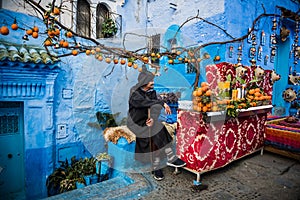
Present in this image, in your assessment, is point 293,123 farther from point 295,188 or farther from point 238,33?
point 238,33

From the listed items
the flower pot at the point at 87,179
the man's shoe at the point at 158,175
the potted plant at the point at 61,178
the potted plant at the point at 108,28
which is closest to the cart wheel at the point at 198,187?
the man's shoe at the point at 158,175

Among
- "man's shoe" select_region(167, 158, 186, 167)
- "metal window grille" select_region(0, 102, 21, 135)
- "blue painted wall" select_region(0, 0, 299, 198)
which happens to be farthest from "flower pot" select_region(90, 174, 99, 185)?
"man's shoe" select_region(167, 158, 186, 167)

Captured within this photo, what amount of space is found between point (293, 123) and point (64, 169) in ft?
21.3

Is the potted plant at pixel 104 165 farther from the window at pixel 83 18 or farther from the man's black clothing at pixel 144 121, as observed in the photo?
the window at pixel 83 18

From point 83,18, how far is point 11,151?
454 centimetres

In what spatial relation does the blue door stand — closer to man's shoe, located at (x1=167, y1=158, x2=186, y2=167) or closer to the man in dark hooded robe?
the man in dark hooded robe

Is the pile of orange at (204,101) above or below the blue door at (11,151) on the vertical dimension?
above

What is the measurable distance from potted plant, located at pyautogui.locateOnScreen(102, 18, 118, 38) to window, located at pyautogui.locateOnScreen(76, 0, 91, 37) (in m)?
0.52

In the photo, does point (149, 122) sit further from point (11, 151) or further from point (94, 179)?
point (11, 151)

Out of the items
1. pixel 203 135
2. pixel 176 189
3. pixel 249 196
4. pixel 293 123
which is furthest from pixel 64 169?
pixel 293 123

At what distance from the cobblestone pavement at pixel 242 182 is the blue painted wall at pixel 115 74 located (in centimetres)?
275

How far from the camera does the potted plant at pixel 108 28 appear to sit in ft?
19.7

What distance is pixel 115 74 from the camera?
22.6ft

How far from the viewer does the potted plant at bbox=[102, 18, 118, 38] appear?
6016 millimetres
